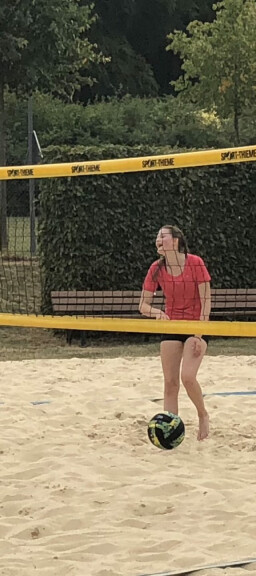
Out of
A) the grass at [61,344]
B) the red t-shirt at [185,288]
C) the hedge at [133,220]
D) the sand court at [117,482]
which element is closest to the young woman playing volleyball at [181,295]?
the red t-shirt at [185,288]

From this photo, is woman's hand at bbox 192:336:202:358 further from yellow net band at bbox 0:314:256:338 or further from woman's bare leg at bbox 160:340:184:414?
yellow net band at bbox 0:314:256:338

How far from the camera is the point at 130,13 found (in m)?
41.7

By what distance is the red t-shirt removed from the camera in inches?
259

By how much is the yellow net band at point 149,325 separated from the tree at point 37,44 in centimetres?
972

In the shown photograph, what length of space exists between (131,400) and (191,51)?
13637 mm

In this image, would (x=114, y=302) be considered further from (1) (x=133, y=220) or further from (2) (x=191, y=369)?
(2) (x=191, y=369)

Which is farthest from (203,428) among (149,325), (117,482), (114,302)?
(114,302)

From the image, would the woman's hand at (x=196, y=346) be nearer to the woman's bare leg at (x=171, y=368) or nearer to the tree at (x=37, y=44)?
the woman's bare leg at (x=171, y=368)

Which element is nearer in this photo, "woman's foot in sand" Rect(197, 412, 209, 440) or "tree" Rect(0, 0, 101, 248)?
"woman's foot in sand" Rect(197, 412, 209, 440)

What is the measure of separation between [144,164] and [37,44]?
33.4 feet

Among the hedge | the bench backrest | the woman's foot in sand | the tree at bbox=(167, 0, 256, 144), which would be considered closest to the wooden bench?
the bench backrest

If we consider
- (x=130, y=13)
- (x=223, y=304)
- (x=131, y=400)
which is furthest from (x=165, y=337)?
(x=130, y=13)

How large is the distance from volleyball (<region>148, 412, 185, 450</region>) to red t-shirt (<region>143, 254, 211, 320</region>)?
62 cm

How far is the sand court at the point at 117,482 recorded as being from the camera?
4746 millimetres
